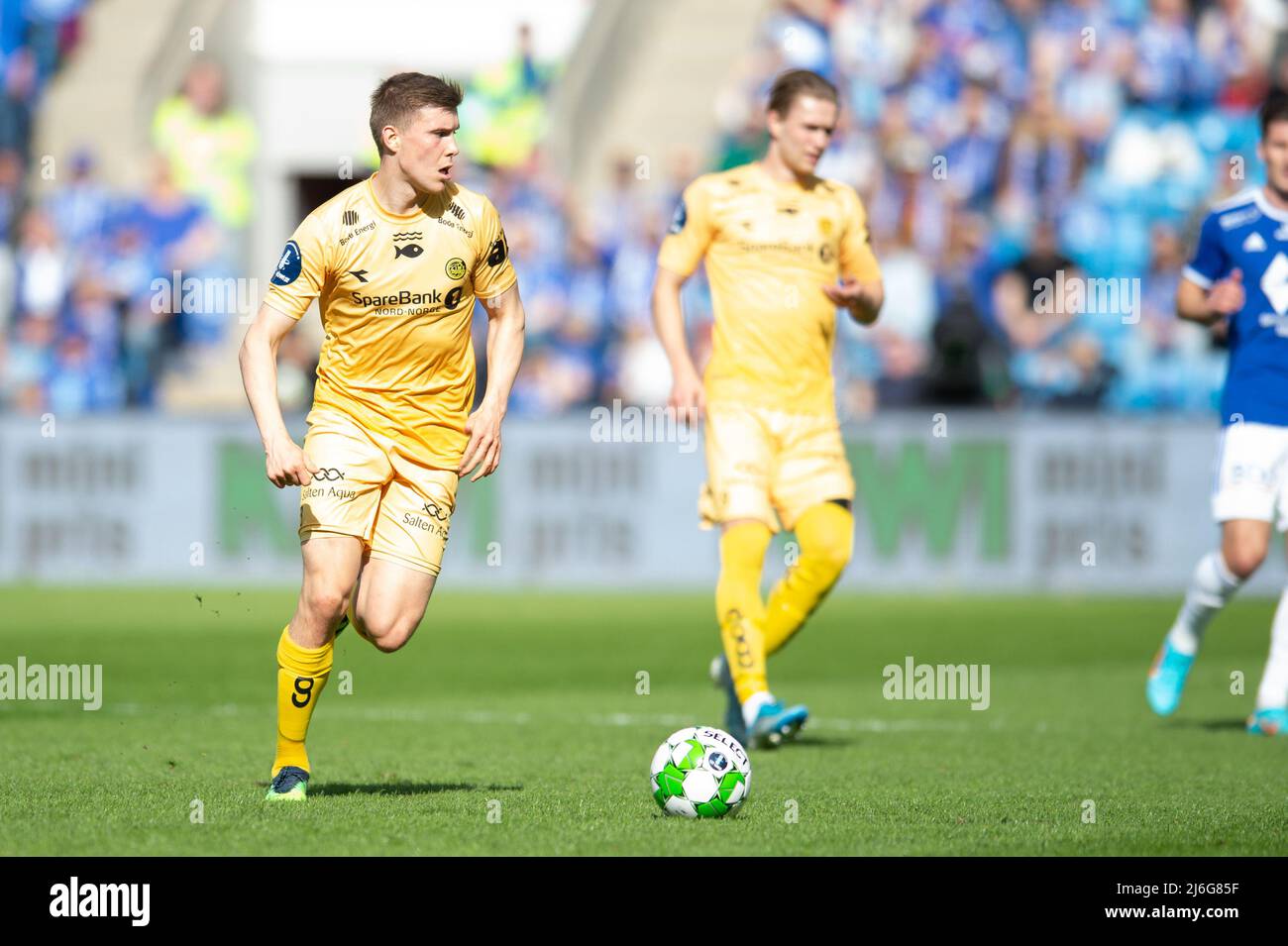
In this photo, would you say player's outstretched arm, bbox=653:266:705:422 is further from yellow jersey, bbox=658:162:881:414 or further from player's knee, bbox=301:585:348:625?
player's knee, bbox=301:585:348:625

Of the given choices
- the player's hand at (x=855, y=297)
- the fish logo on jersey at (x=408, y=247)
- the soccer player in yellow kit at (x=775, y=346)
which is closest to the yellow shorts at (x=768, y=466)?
the soccer player in yellow kit at (x=775, y=346)

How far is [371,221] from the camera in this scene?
779 cm

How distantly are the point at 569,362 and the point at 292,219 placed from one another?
16.0 feet

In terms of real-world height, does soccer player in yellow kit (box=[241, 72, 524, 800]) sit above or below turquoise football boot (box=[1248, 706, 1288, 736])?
above

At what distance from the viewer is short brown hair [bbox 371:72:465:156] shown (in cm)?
769

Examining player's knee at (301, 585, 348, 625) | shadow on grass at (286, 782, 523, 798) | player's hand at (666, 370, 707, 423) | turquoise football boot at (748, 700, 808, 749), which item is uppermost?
player's hand at (666, 370, 707, 423)

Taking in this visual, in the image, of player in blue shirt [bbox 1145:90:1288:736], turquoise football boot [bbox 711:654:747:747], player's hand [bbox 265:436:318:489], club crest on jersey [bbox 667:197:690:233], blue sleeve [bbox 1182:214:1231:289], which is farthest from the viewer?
blue sleeve [bbox 1182:214:1231:289]

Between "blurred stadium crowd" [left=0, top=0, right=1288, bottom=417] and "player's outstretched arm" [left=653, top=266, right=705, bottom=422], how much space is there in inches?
380

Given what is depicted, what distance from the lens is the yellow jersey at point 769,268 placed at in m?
10.1

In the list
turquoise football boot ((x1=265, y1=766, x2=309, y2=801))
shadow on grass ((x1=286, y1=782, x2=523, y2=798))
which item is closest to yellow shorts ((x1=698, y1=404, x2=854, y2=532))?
shadow on grass ((x1=286, y1=782, x2=523, y2=798))

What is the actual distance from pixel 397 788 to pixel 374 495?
45.0 inches

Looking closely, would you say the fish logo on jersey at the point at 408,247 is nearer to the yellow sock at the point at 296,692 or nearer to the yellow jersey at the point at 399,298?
the yellow jersey at the point at 399,298

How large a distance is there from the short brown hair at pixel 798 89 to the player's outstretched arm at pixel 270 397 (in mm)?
3086
